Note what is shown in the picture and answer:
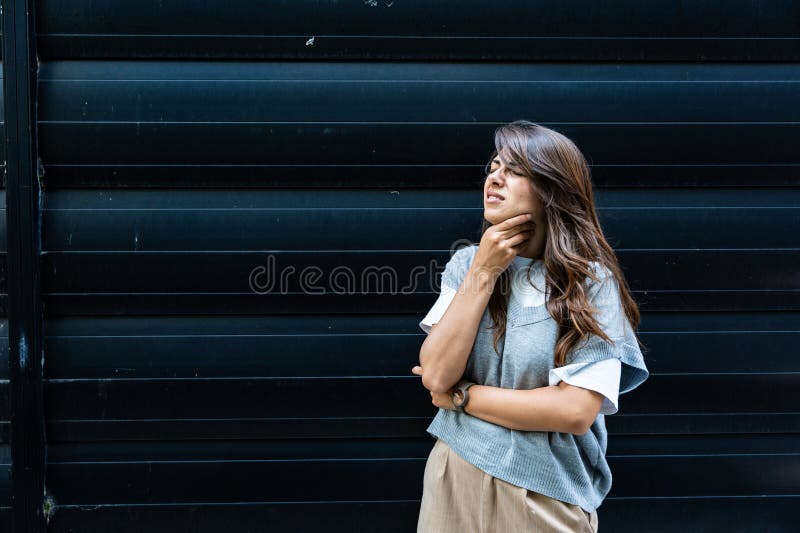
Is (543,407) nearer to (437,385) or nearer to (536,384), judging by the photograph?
(536,384)

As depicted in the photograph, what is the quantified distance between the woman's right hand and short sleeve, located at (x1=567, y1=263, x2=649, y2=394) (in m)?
0.21

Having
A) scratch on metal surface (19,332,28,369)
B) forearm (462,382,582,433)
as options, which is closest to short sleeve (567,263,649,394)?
forearm (462,382,582,433)

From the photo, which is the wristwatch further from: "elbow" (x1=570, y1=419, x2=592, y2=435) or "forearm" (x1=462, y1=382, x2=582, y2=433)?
"elbow" (x1=570, y1=419, x2=592, y2=435)

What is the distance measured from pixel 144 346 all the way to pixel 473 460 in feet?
4.41

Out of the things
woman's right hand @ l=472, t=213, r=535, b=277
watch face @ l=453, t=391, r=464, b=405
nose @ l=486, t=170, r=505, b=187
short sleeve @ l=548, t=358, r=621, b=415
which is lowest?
watch face @ l=453, t=391, r=464, b=405

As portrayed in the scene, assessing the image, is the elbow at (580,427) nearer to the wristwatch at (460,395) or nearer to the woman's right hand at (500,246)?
the wristwatch at (460,395)

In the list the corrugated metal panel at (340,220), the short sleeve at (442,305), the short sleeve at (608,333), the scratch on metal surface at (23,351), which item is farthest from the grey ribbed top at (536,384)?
the scratch on metal surface at (23,351)

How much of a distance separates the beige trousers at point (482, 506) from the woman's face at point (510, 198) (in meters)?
0.61

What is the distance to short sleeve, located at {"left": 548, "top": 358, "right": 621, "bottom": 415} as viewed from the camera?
4.66 feet

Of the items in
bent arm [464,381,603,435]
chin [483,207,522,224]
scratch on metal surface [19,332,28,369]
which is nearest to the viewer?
bent arm [464,381,603,435]

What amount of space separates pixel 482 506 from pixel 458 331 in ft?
1.44

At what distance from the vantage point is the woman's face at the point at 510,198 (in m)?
1.51

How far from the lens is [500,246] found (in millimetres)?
1498

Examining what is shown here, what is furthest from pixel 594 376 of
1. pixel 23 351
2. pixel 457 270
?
pixel 23 351
